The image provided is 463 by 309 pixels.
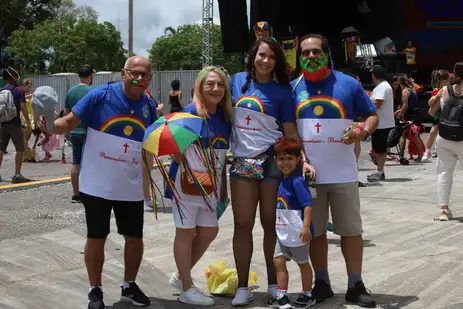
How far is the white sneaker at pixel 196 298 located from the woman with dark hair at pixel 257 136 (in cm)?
19

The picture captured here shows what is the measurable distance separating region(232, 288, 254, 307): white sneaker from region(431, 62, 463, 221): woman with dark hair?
3767 mm

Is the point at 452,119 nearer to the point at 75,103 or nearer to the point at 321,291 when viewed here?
the point at 321,291

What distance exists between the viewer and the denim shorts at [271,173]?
525 centimetres

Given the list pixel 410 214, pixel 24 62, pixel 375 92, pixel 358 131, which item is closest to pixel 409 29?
pixel 375 92

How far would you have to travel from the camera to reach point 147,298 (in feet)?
17.7

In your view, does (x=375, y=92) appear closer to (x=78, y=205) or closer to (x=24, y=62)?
(x=78, y=205)

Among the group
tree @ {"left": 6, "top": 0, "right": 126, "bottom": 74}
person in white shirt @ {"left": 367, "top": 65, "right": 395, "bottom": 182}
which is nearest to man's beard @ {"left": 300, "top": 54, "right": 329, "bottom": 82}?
person in white shirt @ {"left": 367, "top": 65, "right": 395, "bottom": 182}

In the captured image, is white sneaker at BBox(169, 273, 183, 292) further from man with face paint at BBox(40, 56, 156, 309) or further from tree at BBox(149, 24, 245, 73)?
tree at BBox(149, 24, 245, 73)

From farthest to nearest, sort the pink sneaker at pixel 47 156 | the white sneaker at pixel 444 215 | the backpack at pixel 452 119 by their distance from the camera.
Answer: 1. the pink sneaker at pixel 47 156
2. the white sneaker at pixel 444 215
3. the backpack at pixel 452 119

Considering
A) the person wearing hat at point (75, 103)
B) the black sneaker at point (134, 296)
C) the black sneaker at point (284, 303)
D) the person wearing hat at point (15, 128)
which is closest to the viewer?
the black sneaker at point (284, 303)

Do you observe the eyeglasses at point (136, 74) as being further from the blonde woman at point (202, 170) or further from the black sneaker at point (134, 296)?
the black sneaker at point (134, 296)

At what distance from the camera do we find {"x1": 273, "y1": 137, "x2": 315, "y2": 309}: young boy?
5098 millimetres

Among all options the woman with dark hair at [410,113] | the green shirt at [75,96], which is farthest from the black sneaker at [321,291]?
the woman with dark hair at [410,113]

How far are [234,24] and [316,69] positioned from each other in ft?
78.2
